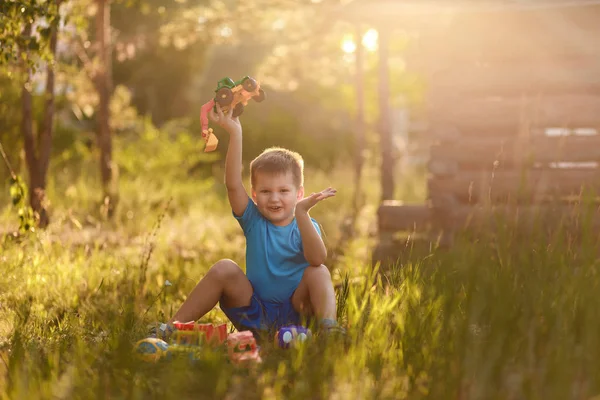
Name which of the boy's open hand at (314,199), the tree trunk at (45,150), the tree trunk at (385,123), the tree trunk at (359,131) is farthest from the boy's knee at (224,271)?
the tree trunk at (359,131)

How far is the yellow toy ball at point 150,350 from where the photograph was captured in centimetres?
317

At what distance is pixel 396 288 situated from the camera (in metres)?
3.96

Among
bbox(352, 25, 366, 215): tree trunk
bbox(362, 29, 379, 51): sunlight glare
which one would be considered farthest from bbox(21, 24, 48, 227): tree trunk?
bbox(362, 29, 379, 51): sunlight glare

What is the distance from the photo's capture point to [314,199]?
3564 millimetres

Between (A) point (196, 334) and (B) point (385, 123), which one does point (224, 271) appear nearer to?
(A) point (196, 334)

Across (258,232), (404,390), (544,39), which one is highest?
(544,39)

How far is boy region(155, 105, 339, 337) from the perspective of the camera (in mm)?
3840

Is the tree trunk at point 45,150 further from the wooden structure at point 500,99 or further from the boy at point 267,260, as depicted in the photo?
the boy at point 267,260

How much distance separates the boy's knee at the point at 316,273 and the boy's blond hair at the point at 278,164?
Result: 43cm

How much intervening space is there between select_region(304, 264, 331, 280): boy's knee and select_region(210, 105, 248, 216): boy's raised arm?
468mm

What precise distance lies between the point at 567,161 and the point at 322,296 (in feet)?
16.9

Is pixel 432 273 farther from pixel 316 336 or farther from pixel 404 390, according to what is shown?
pixel 404 390

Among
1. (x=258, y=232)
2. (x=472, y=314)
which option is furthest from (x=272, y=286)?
(x=472, y=314)

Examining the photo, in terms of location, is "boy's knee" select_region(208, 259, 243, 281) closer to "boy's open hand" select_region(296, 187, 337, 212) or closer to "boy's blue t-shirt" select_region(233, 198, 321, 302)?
"boy's blue t-shirt" select_region(233, 198, 321, 302)
